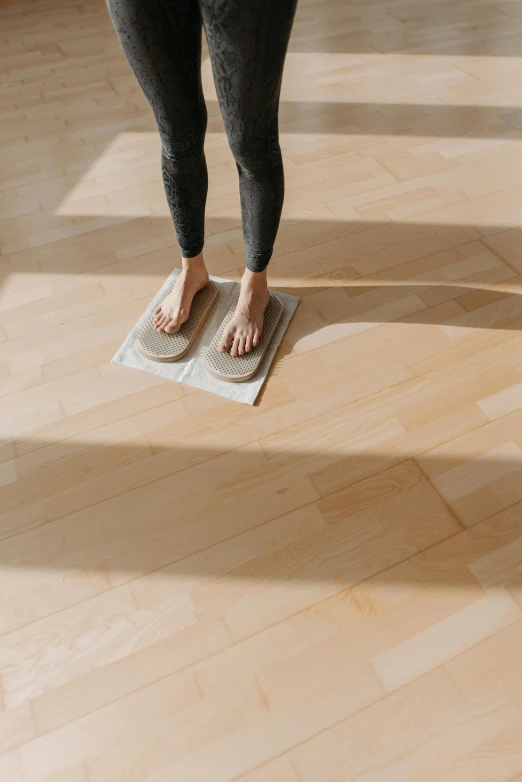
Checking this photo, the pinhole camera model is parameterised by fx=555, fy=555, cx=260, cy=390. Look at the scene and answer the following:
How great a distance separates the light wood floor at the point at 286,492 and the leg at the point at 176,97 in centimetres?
25

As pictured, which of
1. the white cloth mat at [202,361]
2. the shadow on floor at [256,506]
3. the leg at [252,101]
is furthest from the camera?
the white cloth mat at [202,361]

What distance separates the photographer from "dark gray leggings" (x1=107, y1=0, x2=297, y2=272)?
2.76 ft

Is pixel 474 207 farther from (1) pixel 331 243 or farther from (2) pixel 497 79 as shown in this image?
(2) pixel 497 79

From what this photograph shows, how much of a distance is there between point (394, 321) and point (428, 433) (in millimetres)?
354

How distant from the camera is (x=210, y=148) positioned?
6.74 ft

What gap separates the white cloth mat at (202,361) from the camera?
1282mm

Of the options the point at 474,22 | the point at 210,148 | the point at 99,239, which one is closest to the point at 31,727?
the point at 99,239

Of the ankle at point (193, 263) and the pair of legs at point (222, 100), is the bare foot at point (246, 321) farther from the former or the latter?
the ankle at point (193, 263)

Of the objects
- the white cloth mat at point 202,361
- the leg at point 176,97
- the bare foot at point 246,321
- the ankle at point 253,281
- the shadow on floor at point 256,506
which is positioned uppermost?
the leg at point 176,97

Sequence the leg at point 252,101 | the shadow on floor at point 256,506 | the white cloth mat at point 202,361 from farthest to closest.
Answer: the white cloth mat at point 202,361, the shadow on floor at point 256,506, the leg at point 252,101

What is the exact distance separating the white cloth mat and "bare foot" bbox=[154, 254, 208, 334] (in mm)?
68

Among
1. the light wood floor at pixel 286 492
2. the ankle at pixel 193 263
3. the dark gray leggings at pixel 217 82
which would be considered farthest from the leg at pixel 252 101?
the light wood floor at pixel 286 492

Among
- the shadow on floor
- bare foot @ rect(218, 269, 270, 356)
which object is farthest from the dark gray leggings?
the shadow on floor

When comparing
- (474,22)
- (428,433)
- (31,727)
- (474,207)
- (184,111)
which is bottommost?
(31,727)
